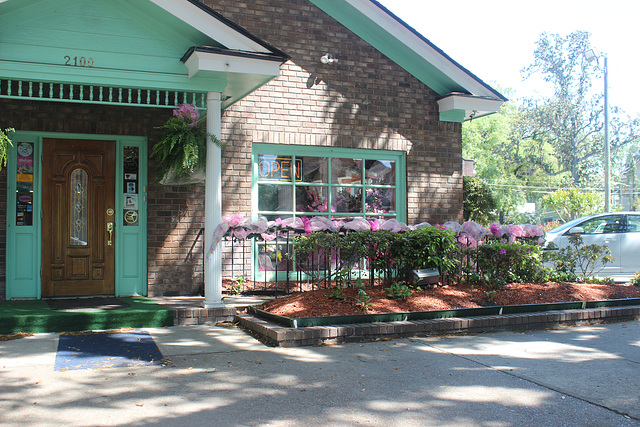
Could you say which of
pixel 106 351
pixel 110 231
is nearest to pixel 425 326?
pixel 106 351

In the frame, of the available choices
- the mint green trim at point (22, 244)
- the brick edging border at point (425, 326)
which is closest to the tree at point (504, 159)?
the brick edging border at point (425, 326)

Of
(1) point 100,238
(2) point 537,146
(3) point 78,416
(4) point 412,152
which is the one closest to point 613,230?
(4) point 412,152

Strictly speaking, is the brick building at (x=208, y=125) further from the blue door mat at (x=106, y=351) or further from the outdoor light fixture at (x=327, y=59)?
the blue door mat at (x=106, y=351)

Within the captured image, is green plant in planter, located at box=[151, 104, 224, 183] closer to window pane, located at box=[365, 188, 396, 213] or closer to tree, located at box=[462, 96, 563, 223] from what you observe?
window pane, located at box=[365, 188, 396, 213]

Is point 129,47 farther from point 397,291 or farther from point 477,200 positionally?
point 477,200

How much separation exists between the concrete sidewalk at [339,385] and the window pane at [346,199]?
382 centimetres

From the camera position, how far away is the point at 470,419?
352cm

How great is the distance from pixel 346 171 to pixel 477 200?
3.34 metres

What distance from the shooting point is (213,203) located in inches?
275

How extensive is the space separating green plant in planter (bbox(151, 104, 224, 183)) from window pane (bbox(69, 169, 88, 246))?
153 cm

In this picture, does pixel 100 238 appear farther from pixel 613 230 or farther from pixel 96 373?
pixel 613 230

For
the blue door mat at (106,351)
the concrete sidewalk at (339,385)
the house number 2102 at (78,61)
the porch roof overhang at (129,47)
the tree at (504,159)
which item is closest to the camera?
the concrete sidewalk at (339,385)

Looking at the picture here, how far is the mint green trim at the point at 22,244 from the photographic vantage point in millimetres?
7566

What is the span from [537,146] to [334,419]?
47.6 metres
